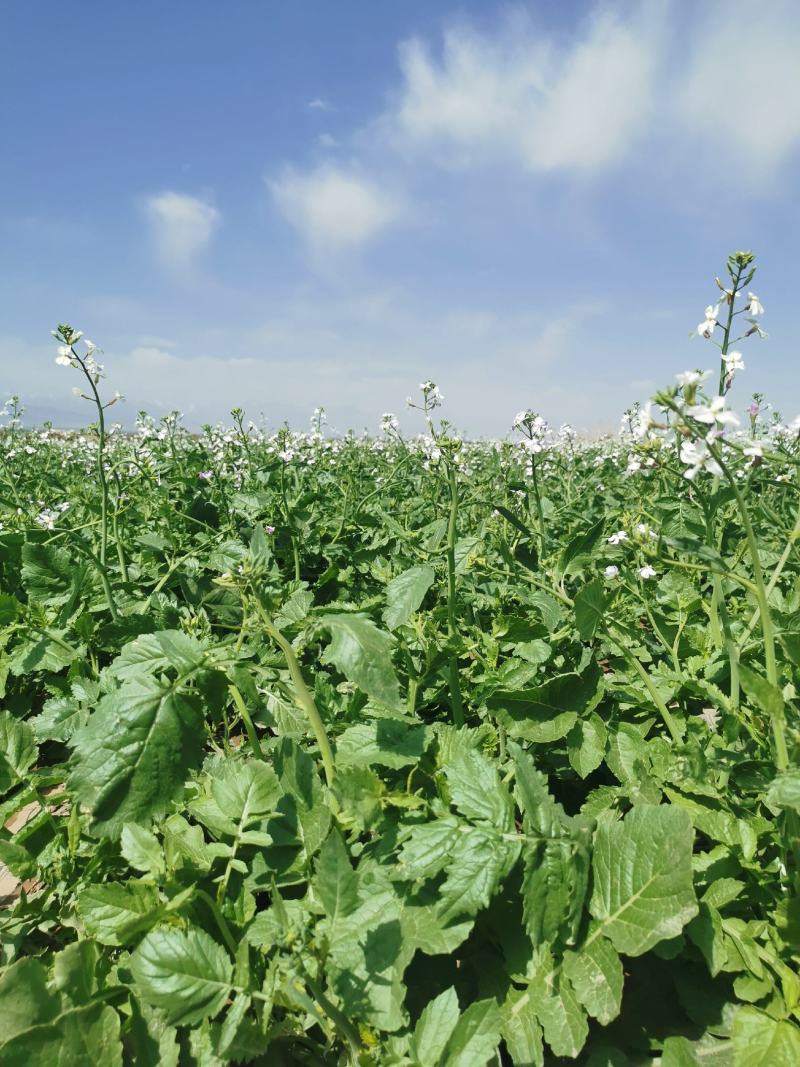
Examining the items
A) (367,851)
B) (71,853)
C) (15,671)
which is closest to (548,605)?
(367,851)

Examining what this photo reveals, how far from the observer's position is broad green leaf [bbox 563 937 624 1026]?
1.33m

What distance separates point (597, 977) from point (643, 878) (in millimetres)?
235

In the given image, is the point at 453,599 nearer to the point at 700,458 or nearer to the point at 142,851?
the point at 700,458

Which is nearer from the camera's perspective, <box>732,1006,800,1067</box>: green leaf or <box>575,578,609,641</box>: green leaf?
<box>732,1006,800,1067</box>: green leaf

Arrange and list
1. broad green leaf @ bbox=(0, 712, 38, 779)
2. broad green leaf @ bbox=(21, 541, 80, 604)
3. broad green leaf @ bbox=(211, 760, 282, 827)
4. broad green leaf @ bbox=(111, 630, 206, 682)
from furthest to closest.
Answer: broad green leaf @ bbox=(21, 541, 80, 604) → broad green leaf @ bbox=(0, 712, 38, 779) → broad green leaf @ bbox=(211, 760, 282, 827) → broad green leaf @ bbox=(111, 630, 206, 682)

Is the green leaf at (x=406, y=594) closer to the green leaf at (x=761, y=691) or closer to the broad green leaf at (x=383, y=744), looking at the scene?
the broad green leaf at (x=383, y=744)

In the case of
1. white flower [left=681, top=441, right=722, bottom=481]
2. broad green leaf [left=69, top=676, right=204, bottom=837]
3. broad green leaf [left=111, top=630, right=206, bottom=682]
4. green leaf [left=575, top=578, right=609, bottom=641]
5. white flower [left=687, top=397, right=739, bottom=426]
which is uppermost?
white flower [left=687, top=397, right=739, bottom=426]

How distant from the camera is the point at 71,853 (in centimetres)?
182

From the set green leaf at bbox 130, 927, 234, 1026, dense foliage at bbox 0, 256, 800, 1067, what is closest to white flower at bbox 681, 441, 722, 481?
dense foliage at bbox 0, 256, 800, 1067

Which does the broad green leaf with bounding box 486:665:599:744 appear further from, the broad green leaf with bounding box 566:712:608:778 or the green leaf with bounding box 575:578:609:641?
the green leaf with bounding box 575:578:609:641

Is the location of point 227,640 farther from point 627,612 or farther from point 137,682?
point 627,612

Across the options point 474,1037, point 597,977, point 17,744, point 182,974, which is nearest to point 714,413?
point 597,977

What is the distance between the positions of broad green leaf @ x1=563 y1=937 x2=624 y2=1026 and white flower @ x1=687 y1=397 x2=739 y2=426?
3.94 ft

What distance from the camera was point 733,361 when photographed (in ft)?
7.09
